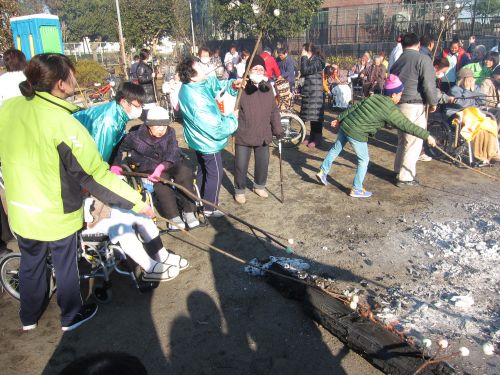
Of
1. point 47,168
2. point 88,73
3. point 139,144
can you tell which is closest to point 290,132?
point 139,144

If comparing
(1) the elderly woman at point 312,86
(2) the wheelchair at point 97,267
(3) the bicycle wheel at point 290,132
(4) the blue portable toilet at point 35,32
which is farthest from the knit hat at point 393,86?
(4) the blue portable toilet at point 35,32

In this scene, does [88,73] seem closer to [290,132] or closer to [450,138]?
[290,132]

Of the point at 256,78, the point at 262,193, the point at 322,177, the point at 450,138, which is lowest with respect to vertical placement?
the point at 262,193

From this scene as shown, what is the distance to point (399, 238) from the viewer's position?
4.74 metres

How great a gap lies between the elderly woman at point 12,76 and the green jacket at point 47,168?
2.34 meters

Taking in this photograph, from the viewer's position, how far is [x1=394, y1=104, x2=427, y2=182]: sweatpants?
19.8 ft

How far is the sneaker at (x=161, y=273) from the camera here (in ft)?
12.9

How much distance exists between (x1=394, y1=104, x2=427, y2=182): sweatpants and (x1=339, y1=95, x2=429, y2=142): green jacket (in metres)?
0.63

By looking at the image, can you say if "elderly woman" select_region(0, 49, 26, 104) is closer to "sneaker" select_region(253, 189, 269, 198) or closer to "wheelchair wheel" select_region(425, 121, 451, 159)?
"sneaker" select_region(253, 189, 269, 198)

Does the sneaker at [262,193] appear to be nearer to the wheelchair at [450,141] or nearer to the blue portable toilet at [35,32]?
the wheelchair at [450,141]

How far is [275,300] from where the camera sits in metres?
3.76

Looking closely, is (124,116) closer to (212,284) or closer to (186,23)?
(212,284)

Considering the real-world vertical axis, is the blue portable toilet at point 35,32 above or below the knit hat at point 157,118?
above

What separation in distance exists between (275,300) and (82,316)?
1701 mm
